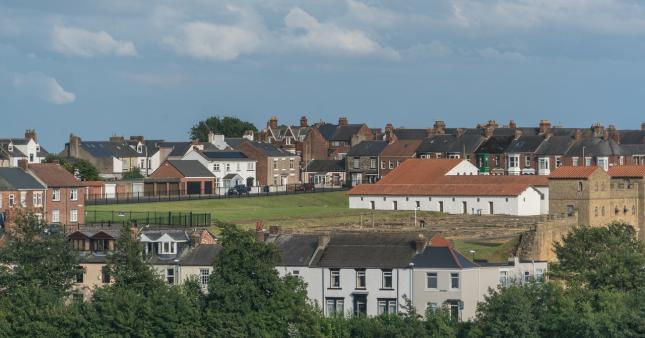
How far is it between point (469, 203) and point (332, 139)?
53.6 m

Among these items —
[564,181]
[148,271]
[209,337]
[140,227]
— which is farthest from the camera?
[564,181]

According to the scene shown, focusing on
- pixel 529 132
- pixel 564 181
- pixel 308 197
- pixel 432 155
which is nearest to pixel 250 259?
pixel 564 181

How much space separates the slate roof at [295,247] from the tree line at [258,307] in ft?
19.3

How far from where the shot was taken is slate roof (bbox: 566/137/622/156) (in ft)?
516

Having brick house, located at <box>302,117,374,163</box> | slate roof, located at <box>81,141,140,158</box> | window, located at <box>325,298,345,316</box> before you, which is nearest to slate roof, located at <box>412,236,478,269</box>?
window, located at <box>325,298,345,316</box>

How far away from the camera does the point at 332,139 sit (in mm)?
187125

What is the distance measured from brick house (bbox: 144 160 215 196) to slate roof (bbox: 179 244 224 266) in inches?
2227

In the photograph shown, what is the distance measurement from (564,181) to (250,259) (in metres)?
47.6

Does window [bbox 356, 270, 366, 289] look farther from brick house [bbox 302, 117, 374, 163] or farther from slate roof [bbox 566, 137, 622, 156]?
brick house [bbox 302, 117, 374, 163]

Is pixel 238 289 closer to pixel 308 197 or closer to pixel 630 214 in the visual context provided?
pixel 630 214

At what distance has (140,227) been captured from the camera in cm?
9900

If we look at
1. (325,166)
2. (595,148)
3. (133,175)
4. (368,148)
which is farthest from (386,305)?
(325,166)

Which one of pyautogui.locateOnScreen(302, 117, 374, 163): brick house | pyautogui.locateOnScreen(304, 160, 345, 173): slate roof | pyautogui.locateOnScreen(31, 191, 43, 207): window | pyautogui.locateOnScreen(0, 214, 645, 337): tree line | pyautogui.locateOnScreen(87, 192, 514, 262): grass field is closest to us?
pyautogui.locateOnScreen(0, 214, 645, 337): tree line

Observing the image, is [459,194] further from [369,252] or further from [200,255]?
[369,252]
